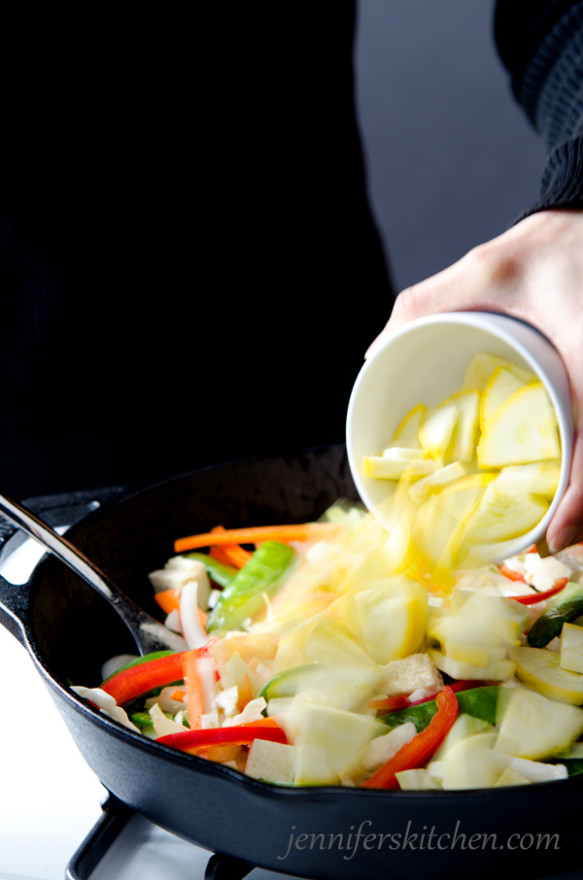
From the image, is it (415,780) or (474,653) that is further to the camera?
(474,653)

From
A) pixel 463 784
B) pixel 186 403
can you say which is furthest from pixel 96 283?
pixel 463 784

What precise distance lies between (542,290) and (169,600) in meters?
0.91

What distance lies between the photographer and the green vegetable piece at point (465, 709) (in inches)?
40.8

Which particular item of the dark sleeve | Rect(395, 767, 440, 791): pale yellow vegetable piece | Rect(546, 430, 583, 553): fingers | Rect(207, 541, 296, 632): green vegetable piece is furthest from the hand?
the dark sleeve

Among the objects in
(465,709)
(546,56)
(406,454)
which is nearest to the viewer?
(465,709)

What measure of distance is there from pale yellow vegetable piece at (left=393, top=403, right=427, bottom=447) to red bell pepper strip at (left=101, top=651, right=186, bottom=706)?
0.49 meters

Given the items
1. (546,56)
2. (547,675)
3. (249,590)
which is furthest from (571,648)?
(546,56)

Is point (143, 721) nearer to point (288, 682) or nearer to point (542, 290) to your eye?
point (288, 682)

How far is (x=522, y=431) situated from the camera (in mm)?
1100

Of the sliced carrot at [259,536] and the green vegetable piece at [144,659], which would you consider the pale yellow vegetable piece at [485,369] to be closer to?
the sliced carrot at [259,536]

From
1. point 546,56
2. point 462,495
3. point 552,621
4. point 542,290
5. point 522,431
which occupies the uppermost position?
point 546,56

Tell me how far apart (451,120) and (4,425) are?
3821 mm

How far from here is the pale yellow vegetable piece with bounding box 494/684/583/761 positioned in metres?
0.98

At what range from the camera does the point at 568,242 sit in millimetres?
1077
